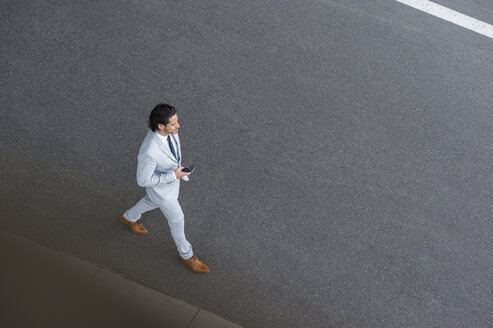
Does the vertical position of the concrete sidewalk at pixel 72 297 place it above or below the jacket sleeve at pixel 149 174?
below

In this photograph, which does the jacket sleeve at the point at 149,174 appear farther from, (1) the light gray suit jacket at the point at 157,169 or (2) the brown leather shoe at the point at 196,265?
(2) the brown leather shoe at the point at 196,265

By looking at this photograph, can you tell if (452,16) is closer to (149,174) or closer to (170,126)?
(170,126)

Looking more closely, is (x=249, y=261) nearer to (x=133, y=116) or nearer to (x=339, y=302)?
(x=339, y=302)

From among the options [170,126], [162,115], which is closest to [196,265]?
[170,126]

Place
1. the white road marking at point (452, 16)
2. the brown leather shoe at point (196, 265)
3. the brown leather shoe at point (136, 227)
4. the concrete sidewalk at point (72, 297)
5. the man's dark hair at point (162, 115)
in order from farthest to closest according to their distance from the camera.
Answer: the white road marking at point (452, 16) < the brown leather shoe at point (136, 227) < the brown leather shoe at point (196, 265) < the concrete sidewalk at point (72, 297) < the man's dark hair at point (162, 115)

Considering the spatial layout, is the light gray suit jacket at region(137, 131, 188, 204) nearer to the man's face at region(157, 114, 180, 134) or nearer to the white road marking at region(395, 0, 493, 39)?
the man's face at region(157, 114, 180, 134)

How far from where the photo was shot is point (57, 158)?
491 centimetres

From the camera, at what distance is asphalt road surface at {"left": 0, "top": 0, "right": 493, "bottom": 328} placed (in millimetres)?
4605

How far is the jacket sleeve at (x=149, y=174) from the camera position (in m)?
3.45

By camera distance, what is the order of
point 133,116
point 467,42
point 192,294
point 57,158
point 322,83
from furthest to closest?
point 467,42, point 322,83, point 133,116, point 57,158, point 192,294

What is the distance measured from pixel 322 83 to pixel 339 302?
289cm

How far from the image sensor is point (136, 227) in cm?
456

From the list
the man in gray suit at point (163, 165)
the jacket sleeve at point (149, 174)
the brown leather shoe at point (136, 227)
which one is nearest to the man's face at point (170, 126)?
the man in gray suit at point (163, 165)

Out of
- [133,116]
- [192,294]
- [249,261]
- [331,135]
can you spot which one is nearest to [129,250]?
[192,294]
